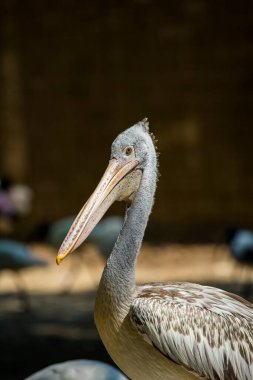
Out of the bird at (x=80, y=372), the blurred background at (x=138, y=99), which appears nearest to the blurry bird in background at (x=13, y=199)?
the blurred background at (x=138, y=99)

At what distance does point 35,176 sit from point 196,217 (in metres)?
1.89

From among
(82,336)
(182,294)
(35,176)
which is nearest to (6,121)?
(35,176)

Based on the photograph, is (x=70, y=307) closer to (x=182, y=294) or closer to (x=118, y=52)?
(x=182, y=294)

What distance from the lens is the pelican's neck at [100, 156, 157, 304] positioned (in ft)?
12.7

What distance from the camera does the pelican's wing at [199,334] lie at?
3.69 metres

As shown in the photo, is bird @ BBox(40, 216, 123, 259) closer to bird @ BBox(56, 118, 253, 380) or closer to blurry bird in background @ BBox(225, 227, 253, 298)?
blurry bird in background @ BBox(225, 227, 253, 298)

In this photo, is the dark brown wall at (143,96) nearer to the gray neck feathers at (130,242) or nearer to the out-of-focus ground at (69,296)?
the out-of-focus ground at (69,296)

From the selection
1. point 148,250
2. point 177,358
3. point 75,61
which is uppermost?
point 75,61

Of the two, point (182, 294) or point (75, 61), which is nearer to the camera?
point (182, 294)

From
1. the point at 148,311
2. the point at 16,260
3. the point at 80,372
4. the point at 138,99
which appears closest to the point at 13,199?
the point at 138,99

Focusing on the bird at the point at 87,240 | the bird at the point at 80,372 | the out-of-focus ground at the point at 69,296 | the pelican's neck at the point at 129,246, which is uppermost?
the pelican's neck at the point at 129,246

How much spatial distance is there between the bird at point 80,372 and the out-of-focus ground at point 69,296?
1.32 meters

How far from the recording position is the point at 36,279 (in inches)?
384

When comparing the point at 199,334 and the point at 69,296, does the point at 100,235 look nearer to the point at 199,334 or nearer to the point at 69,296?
the point at 69,296
